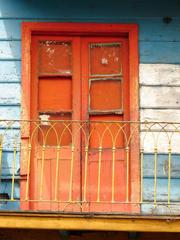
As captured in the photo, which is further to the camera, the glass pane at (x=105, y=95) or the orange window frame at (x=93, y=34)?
the glass pane at (x=105, y=95)

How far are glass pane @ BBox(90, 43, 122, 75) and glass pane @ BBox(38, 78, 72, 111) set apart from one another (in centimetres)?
39

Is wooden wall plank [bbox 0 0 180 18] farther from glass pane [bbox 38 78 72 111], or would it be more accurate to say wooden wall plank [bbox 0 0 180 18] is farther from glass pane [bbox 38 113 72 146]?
glass pane [bbox 38 113 72 146]

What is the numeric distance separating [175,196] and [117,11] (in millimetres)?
2472

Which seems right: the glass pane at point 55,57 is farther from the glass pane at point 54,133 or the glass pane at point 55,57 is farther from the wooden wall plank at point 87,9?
the glass pane at point 54,133

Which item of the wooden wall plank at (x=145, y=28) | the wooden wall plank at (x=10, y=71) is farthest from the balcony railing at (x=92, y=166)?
the wooden wall plank at (x=145, y=28)

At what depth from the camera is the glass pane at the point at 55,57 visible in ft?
32.4

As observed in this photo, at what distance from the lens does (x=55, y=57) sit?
32.4 feet

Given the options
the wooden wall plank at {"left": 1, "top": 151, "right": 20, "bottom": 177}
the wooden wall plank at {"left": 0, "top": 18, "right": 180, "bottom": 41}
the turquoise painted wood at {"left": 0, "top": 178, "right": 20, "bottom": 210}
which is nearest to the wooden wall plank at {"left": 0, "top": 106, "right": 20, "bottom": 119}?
the wooden wall plank at {"left": 1, "top": 151, "right": 20, "bottom": 177}

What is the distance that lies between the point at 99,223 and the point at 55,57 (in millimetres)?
2479

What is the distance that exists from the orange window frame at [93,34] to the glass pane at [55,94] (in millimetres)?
237

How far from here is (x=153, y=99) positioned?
31.6 feet

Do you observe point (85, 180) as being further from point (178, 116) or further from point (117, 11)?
point (117, 11)

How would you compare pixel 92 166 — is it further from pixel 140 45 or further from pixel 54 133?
pixel 140 45

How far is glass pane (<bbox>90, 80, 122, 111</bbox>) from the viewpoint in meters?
9.74
